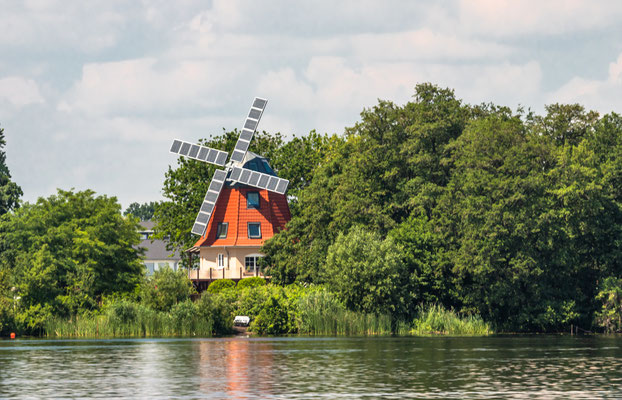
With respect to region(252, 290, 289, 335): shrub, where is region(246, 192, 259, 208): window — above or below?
above

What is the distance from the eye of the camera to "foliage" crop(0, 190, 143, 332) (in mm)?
77500

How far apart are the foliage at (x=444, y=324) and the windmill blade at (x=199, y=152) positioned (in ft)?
115

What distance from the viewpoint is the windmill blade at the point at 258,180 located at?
9950cm

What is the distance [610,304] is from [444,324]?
13436 millimetres

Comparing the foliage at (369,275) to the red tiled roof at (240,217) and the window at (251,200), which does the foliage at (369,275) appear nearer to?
the red tiled roof at (240,217)

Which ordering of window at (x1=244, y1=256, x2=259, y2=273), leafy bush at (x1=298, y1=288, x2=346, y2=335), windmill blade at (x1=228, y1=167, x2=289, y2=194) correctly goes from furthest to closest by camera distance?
window at (x1=244, y1=256, x2=259, y2=273), windmill blade at (x1=228, y1=167, x2=289, y2=194), leafy bush at (x1=298, y1=288, x2=346, y2=335)

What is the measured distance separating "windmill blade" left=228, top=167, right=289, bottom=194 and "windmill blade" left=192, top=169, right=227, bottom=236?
1.66 metres

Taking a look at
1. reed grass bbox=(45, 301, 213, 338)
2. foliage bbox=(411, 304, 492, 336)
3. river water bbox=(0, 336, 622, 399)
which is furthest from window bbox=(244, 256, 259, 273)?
river water bbox=(0, 336, 622, 399)

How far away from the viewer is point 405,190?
8162 cm

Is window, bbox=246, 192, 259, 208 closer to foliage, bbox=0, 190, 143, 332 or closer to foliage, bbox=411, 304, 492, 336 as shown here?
foliage, bbox=0, 190, 143, 332

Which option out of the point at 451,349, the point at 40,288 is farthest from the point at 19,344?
the point at 451,349

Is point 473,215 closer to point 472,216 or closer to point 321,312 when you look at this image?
point 472,216

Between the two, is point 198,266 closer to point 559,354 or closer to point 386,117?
point 386,117

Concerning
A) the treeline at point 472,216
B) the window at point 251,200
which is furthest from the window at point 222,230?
the treeline at point 472,216
